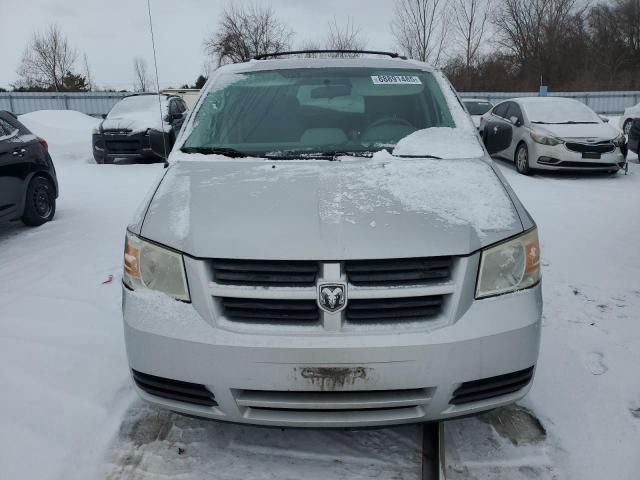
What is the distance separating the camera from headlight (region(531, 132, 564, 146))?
9.26m

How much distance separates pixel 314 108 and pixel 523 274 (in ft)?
5.56

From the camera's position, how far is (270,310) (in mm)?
1994

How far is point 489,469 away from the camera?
2.22 meters

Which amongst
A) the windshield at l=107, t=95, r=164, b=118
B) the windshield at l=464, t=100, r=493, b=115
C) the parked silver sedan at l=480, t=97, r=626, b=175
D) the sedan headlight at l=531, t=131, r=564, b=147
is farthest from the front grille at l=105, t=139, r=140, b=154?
the windshield at l=464, t=100, r=493, b=115

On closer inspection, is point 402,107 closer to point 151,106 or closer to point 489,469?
point 489,469

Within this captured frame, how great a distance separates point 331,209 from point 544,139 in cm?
838

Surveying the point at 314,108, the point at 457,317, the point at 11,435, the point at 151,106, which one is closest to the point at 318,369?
the point at 457,317

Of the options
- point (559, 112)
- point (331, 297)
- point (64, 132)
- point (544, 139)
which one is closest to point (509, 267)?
point (331, 297)

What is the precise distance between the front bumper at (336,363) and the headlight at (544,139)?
321 inches

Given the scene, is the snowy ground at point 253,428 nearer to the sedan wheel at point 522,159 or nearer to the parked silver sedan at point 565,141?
the parked silver sedan at point 565,141

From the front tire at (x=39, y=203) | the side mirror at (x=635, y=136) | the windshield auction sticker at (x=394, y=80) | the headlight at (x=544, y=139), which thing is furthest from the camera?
the side mirror at (x=635, y=136)

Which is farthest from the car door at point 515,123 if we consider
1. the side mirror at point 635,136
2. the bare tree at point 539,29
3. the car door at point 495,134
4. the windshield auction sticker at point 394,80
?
the bare tree at point 539,29

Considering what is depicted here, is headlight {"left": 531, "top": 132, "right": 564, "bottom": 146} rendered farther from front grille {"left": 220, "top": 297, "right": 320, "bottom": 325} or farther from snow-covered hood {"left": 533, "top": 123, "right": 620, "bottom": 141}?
front grille {"left": 220, "top": 297, "right": 320, "bottom": 325}

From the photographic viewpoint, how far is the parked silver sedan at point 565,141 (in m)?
9.17
